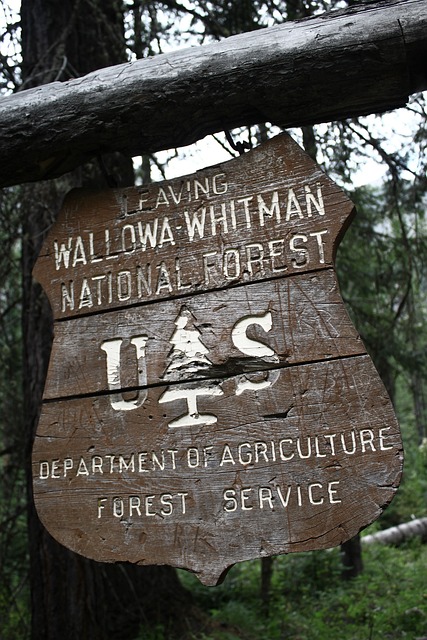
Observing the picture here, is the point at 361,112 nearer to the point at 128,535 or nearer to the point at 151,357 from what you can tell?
the point at 151,357

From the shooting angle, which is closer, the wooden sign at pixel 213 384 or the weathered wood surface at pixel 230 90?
the wooden sign at pixel 213 384

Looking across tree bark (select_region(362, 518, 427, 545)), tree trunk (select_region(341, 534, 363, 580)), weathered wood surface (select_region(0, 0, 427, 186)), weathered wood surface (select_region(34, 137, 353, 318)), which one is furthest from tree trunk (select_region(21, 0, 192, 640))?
tree bark (select_region(362, 518, 427, 545))

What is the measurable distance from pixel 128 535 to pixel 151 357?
591mm

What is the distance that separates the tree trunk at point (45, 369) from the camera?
4250 mm

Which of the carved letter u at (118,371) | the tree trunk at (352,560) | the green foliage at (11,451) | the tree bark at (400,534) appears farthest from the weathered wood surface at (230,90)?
the tree bark at (400,534)

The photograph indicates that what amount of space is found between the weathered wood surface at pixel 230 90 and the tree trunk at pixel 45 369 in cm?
145

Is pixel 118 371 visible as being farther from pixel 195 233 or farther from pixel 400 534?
pixel 400 534

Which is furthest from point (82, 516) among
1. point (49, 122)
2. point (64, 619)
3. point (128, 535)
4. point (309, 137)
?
point (309, 137)

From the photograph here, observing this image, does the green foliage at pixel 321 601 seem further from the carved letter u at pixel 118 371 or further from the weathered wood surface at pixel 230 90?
the weathered wood surface at pixel 230 90

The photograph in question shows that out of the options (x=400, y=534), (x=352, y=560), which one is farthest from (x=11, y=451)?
(x=400, y=534)

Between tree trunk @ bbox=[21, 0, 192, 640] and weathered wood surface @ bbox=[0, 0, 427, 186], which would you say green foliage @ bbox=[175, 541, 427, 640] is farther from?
weathered wood surface @ bbox=[0, 0, 427, 186]

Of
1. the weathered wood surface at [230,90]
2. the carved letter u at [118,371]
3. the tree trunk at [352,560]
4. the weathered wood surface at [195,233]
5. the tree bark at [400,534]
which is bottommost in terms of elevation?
the tree trunk at [352,560]

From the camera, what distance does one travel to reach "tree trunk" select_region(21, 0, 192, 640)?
4.25 meters

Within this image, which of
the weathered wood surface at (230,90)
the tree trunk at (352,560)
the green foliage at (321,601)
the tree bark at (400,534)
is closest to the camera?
the weathered wood surface at (230,90)
